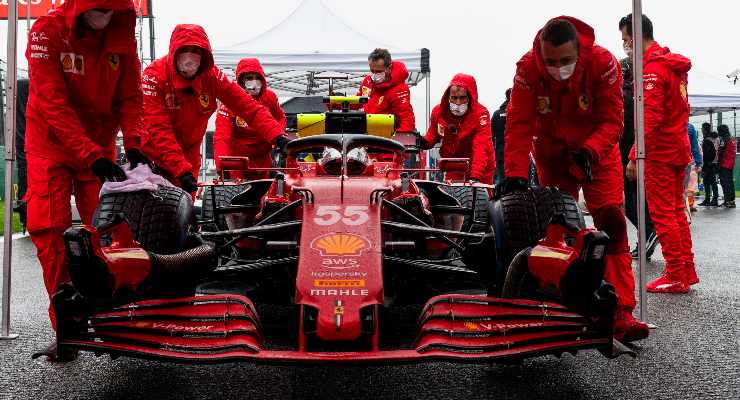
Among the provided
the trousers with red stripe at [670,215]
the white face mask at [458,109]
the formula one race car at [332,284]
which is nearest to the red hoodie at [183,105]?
the formula one race car at [332,284]

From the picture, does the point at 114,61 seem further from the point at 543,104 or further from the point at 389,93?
the point at 389,93

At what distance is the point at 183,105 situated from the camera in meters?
5.02

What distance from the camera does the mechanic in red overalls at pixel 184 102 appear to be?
4.75m

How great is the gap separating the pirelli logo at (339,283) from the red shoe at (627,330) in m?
1.54

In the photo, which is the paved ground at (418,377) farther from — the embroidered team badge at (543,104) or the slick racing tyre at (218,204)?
the embroidered team badge at (543,104)

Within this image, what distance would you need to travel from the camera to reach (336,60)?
1238 cm

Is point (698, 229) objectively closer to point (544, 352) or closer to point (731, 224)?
point (731, 224)

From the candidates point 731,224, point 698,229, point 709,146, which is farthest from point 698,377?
point 709,146

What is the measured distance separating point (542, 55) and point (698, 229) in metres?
7.75

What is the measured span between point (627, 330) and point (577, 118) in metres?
1.15

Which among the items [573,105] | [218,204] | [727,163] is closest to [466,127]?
[218,204]

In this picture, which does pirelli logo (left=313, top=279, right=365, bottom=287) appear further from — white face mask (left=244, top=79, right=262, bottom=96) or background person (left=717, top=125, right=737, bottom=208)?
background person (left=717, top=125, right=737, bottom=208)

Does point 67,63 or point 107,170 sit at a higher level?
point 67,63

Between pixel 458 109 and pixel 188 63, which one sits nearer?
pixel 188 63
